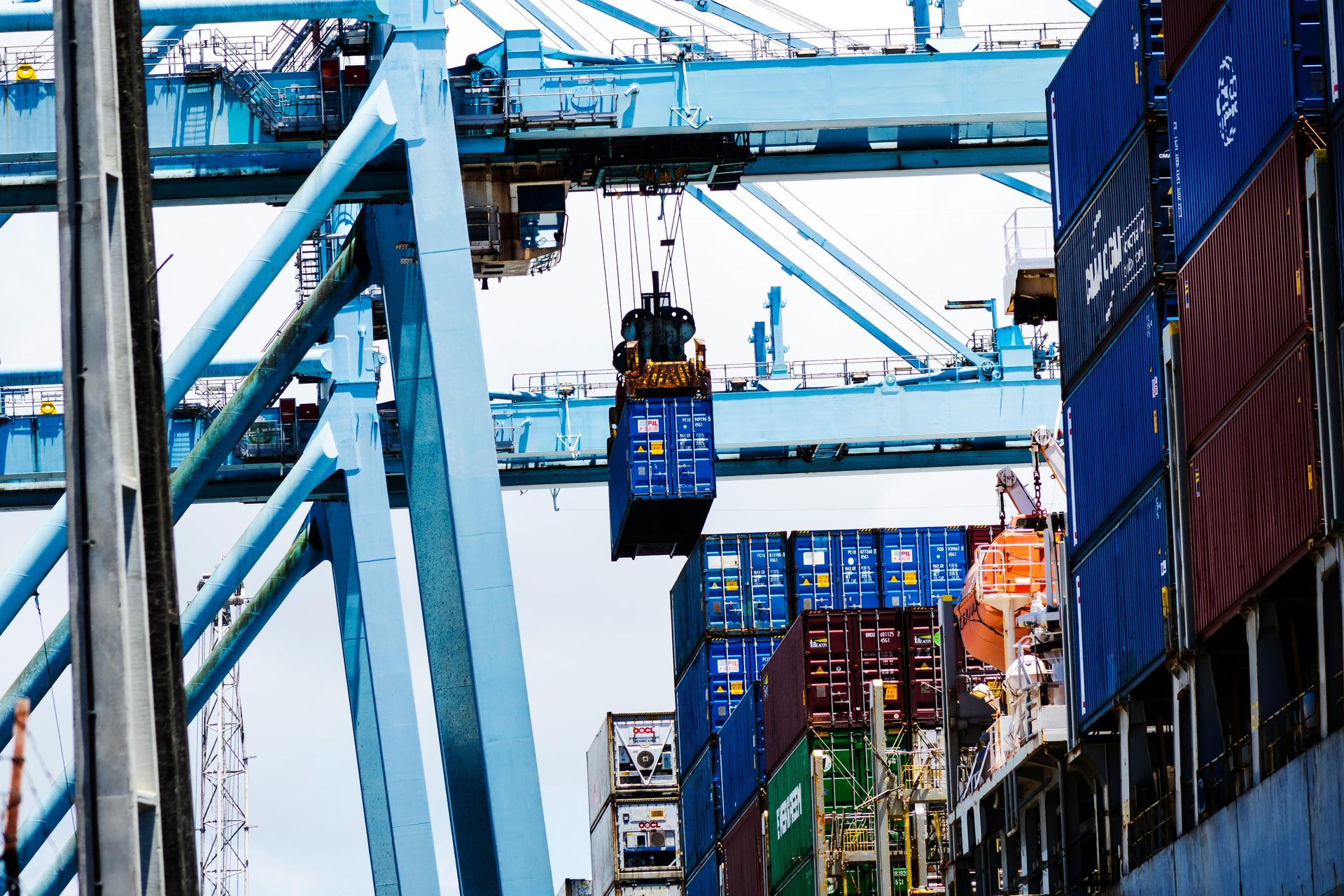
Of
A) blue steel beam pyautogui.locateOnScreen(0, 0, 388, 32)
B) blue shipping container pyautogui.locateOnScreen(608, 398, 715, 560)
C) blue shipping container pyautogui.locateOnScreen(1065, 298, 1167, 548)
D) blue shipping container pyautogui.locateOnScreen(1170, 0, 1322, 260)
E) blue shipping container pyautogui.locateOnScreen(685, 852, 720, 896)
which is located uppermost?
blue steel beam pyautogui.locateOnScreen(0, 0, 388, 32)

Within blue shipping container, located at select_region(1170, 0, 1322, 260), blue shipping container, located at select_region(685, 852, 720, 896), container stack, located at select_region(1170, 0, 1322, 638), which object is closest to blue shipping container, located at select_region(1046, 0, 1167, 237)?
container stack, located at select_region(1170, 0, 1322, 638)

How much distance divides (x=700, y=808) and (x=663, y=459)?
1249cm

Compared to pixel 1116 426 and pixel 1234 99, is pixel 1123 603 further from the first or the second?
pixel 1234 99

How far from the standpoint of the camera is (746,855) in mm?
39750

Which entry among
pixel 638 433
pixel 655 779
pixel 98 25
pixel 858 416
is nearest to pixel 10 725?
pixel 638 433

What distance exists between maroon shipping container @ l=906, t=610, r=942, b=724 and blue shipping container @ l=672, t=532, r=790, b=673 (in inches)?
312

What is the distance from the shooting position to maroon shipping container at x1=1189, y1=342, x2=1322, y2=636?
1705 centimetres

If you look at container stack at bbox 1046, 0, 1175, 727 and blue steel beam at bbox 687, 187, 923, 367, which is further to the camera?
blue steel beam at bbox 687, 187, 923, 367

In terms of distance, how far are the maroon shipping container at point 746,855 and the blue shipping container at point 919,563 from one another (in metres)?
4.93

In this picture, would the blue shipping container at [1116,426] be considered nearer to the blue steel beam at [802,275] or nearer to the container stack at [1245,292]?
the container stack at [1245,292]

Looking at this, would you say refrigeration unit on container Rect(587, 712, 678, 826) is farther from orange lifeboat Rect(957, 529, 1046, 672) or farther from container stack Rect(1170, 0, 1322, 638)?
container stack Rect(1170, 0, 1322, 638)

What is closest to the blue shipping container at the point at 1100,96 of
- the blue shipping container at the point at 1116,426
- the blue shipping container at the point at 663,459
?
the blue shipping container at the point at 1116,426

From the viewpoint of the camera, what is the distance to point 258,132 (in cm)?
2978

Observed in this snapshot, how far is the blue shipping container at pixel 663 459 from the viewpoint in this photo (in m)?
36.1
